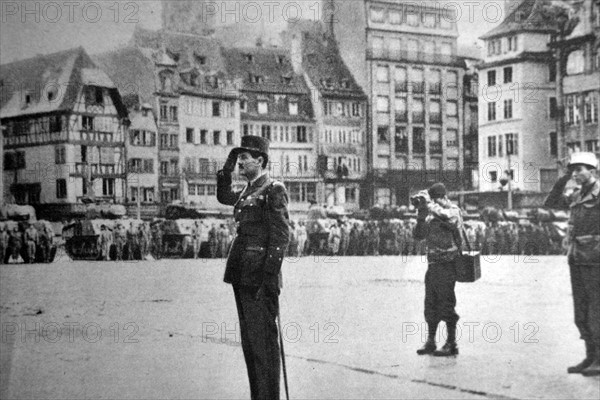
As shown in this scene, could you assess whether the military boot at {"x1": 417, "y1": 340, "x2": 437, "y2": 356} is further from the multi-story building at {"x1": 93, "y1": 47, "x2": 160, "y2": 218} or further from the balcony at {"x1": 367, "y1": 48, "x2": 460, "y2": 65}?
the multi-story building at {"x1": 93, "y1": 47, "x2": 160, "y2": 218}

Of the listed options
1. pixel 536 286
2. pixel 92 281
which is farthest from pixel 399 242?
pixel 92 281

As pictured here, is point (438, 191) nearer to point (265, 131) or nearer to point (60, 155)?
point (265, 131)

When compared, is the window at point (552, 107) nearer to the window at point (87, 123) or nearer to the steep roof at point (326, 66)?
the steep roof at point (326, 66)

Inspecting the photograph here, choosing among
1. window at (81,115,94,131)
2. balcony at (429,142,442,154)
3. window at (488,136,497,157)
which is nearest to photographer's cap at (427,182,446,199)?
balcony at (429,142,442,154)

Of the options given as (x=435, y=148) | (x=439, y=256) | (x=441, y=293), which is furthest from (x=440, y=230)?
(x=435, y=148)

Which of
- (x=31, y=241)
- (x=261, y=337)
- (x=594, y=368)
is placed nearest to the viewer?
(x=261, y=337)

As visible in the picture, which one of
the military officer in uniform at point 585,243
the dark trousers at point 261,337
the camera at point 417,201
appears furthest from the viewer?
the camera at point 417,201

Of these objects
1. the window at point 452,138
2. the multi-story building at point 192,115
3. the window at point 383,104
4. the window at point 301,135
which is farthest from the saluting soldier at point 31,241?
the window at point 452,138
